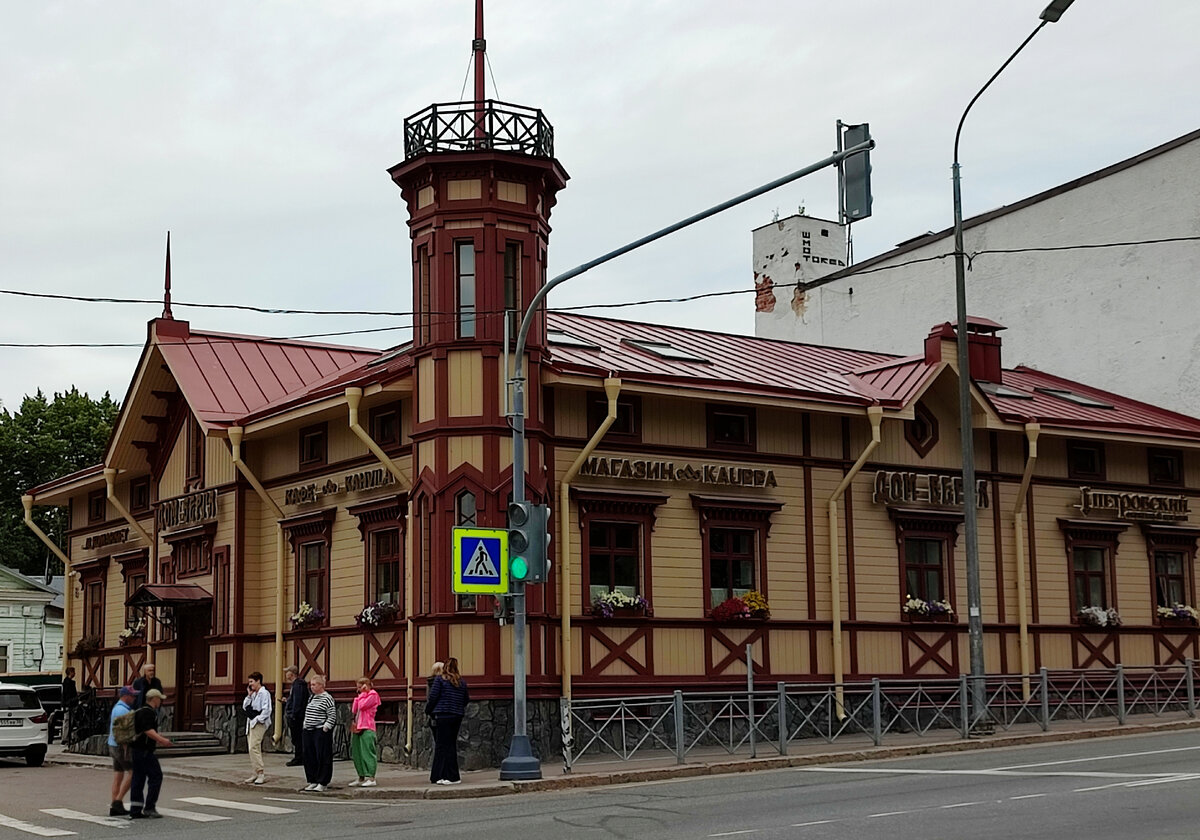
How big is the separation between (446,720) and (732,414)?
8.56m

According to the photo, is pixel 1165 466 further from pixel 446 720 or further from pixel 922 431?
pixel 446 720

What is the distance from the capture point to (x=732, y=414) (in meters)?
27.0

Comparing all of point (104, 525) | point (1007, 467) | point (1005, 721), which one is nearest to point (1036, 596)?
point (1007, 467)

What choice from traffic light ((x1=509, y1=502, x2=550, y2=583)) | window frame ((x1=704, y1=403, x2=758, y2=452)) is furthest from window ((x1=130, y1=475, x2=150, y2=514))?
traffic light ((x1=509, y1=502, x2=550, y2=583))

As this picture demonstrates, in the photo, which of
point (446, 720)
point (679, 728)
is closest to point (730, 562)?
point (679, 728)

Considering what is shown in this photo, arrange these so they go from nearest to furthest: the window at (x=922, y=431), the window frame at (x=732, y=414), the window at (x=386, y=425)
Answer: the window at (x=386, y=425)
the window frame at (x=732, y=414)
the window at (x=922, y=431)

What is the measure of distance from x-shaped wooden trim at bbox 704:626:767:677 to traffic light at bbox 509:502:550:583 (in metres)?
6.03

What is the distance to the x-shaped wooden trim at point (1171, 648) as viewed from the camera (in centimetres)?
3102

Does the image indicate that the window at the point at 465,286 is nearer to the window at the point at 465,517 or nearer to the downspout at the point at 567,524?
the downspout at the point at 567,524

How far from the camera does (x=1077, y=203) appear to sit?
38.5m

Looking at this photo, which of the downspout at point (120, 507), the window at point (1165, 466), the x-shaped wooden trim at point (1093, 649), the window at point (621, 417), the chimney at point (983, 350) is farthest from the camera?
the downspout at point (120, 507)

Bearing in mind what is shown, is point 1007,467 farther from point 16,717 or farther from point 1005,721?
point 16,717

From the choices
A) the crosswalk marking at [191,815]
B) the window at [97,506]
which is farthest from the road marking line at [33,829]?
the window at [97,506]

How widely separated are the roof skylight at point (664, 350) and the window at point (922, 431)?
3.95m
